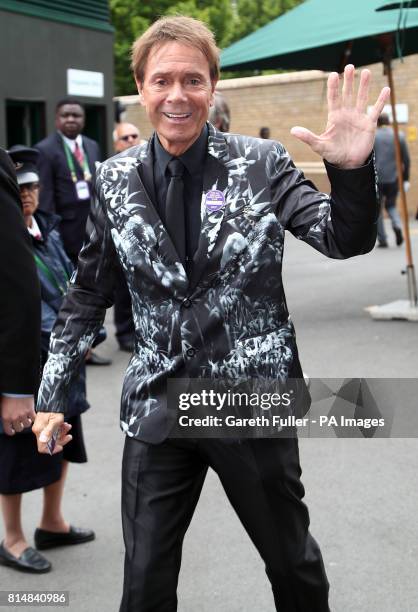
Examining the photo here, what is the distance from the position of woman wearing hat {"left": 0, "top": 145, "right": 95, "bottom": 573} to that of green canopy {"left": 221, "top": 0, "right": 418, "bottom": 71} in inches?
183

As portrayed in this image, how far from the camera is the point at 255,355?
2.73m

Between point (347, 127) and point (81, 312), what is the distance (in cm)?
94

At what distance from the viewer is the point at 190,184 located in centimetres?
276

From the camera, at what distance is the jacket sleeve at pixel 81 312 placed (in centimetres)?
286

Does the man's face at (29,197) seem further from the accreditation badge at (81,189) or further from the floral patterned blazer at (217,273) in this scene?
the accreditation badge at (81,189)

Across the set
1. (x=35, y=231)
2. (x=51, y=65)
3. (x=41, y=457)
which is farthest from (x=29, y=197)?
(x=51, y=65)

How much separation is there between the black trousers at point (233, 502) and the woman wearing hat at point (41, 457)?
150cm

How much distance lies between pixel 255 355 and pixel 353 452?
319 cm

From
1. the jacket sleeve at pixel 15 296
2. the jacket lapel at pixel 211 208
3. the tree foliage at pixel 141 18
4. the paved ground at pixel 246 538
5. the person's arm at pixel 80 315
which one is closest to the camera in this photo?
the jacket lapel at pixel 211 208

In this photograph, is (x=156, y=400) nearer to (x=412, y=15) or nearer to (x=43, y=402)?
(x=43, y=402)

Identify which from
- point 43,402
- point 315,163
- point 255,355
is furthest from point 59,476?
point 315,163

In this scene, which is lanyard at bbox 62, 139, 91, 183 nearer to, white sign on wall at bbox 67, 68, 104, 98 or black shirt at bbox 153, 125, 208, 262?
black shirt at bbox 153, 125, 208, 262

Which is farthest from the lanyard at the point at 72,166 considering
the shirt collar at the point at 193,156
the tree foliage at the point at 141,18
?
the tree foliage at the point at 141,18

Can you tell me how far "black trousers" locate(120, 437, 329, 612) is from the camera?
2.75 meters
